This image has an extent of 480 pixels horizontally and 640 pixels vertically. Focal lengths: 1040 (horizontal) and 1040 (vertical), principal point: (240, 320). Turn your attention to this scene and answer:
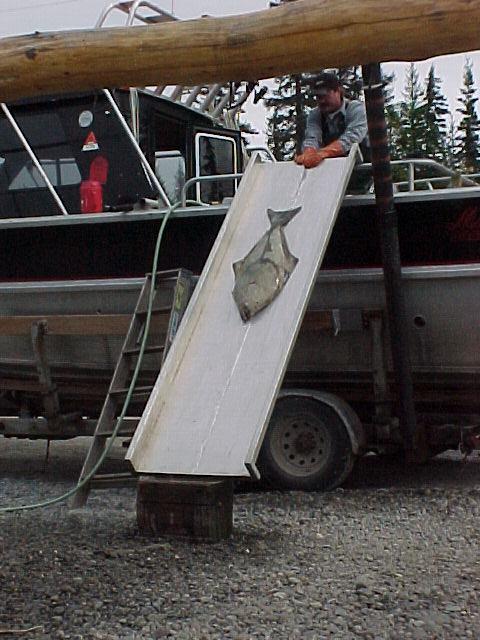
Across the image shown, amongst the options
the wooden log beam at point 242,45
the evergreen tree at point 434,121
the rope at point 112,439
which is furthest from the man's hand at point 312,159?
the evergreen tree at point 434,121

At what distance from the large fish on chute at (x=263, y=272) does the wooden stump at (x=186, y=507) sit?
1.49 meters

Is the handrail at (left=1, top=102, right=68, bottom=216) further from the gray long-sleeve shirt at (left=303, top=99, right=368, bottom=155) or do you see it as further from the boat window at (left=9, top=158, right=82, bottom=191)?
the gray long-sleeve shirt at (left=303, top=99, right=368, bottom=155)

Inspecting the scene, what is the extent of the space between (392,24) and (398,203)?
13.1ft

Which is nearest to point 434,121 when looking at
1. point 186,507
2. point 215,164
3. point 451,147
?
point 451,147

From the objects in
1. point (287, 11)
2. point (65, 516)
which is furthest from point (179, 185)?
point (287, 11)

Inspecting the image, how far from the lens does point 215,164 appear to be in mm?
9953

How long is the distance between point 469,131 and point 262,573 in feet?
118

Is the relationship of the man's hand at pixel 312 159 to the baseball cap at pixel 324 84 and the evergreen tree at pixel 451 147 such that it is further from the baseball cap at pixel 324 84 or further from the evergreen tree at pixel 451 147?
the evergreen tree at pixel 451 147

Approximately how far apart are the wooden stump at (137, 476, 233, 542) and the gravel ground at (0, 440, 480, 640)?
10 centimetres

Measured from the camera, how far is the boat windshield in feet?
29.7

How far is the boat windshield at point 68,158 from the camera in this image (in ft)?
29.7

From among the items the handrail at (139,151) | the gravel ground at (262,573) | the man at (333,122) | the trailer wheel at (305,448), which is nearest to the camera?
the gravel ground at (262,573)

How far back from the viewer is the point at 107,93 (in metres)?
9.01

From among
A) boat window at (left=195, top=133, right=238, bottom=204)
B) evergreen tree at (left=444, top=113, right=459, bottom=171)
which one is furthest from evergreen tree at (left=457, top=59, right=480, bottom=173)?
boat window at (left=195, top=133, right=238, bottom=204)
